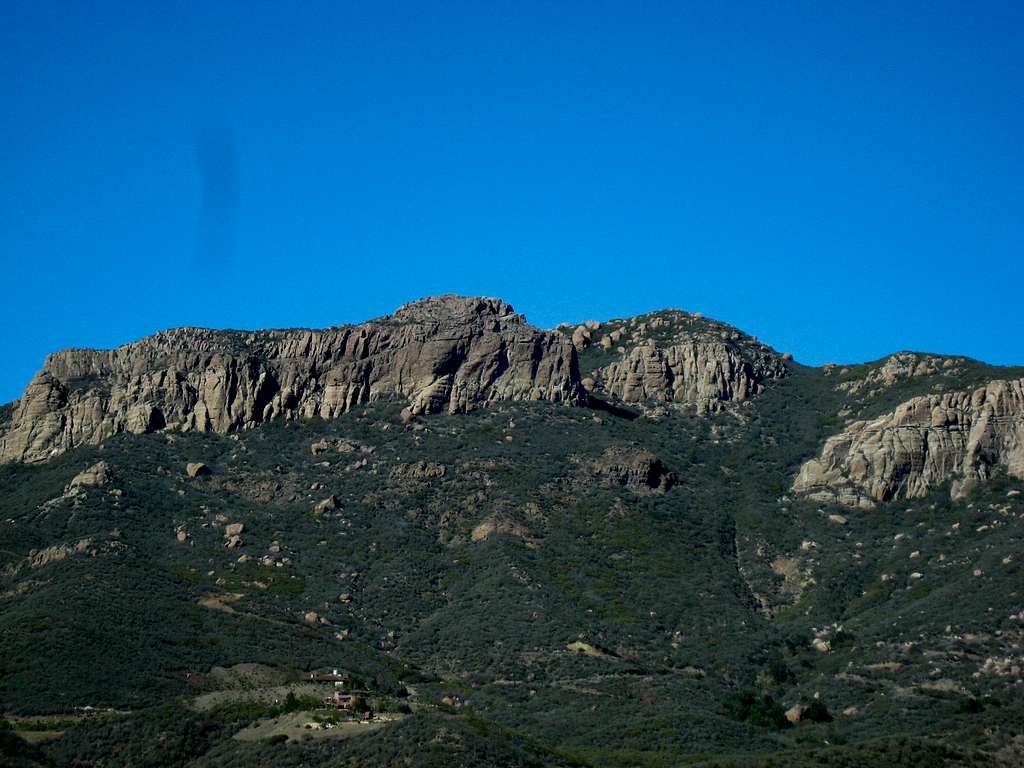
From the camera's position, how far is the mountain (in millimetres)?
109250

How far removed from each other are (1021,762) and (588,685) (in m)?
Answer: 37.8

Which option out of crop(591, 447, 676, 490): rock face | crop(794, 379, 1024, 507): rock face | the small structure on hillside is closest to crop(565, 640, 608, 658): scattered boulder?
the small structure on hillside

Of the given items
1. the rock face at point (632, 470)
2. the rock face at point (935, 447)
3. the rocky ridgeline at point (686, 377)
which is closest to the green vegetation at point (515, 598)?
the rock face at point (632, 470)

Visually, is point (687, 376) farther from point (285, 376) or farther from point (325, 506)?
point (325, 506)

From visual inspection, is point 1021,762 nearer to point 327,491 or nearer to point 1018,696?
point 1018,696

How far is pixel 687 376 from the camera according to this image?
646ft

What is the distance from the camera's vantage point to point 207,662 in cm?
11988

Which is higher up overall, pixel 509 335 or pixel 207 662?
pixel 509 335

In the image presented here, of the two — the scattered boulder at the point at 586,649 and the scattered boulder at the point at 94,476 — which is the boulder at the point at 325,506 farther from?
the scattered boulder at the point at 586,649

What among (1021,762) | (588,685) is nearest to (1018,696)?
(1021,762)

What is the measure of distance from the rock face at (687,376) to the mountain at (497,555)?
1.16 ft

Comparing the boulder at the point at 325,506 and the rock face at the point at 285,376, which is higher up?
the rock face at the point at 285,376

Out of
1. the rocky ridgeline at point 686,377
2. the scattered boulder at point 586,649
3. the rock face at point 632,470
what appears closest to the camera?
the scattered boulder at point 586,649

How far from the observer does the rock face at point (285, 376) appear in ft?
578
